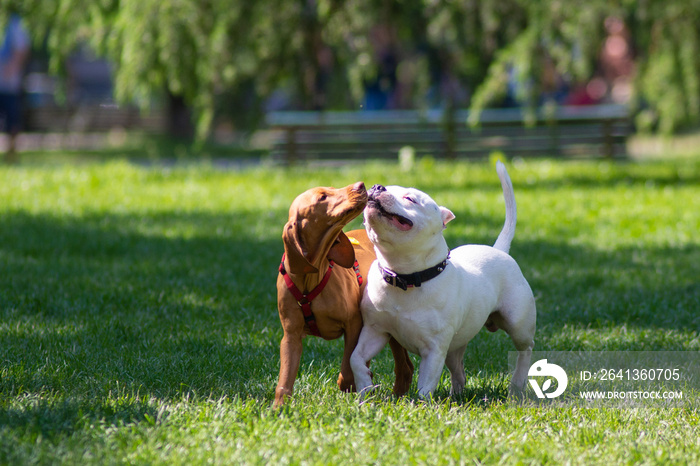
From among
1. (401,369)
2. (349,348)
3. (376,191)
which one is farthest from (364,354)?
(376,191)

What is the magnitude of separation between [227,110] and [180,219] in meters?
7.28

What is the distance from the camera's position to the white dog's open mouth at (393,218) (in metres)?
2.86

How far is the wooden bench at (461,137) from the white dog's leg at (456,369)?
9.35 m

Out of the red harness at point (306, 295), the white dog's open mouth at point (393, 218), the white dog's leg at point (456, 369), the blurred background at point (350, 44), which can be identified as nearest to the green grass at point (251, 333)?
the white dog's leg at point (456, 369)

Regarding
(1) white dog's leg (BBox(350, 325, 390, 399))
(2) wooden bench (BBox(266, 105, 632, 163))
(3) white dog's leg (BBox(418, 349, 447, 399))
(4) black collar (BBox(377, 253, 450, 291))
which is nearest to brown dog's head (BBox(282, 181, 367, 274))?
(4) black collar (BBox(377, 253, 450, 291))

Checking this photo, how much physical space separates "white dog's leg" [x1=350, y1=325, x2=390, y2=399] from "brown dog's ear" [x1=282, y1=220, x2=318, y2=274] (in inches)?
14.8

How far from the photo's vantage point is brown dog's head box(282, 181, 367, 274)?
9.34 ft

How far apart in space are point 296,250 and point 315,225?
0.12 metres

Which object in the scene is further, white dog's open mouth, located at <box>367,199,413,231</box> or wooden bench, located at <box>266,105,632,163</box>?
wooden bench, located at <box>266,105,632,163</box>

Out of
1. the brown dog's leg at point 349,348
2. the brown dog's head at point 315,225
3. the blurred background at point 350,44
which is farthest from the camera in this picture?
the blurred background at point 350,44

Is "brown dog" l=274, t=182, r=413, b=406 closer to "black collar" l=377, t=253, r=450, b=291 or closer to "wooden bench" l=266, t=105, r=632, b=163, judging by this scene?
"black collar" l=377, t=253, r=450, b=291

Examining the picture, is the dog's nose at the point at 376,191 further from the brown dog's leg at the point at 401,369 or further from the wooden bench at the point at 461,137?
the wooden bench at the point at 461,137

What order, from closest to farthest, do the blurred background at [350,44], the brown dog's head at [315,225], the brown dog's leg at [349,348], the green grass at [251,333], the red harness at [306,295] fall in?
the green grass at [251,333]
the brown dog's head at [315,225]
the red harness at [306,295]
the brown dog's leg at [349,348]
the blurred background at [350,44]

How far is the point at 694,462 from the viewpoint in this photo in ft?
8.49
